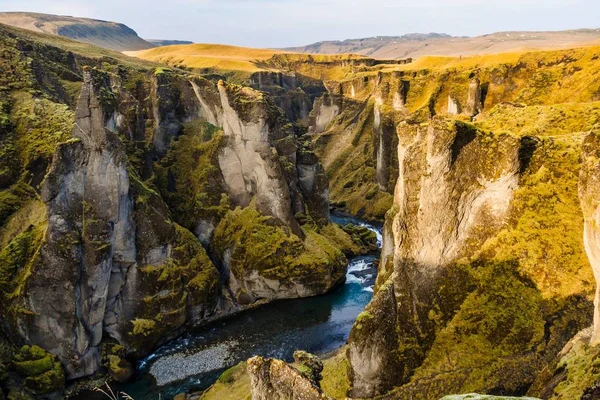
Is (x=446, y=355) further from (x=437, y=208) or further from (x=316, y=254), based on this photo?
(x=316, y=254)

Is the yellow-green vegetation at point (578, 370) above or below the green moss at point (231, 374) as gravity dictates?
above

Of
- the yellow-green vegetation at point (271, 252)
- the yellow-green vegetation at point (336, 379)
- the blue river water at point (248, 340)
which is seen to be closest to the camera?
the yellow-green vegetation at point (336, 379)

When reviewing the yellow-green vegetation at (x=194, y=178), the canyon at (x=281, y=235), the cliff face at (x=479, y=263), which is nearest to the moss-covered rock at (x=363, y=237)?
the canyon at (x=281, y=235)

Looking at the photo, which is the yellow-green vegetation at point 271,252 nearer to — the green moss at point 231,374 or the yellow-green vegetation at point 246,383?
the yellow-green vegetation at point 246,383

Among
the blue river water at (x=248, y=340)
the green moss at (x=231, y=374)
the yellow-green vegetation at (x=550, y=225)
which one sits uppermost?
the yellow-green vegetation at (x=550, y=225)

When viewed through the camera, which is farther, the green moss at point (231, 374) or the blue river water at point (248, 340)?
the blue river water at point (248, 340)

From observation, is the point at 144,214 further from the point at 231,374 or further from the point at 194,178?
the point at 231,374
